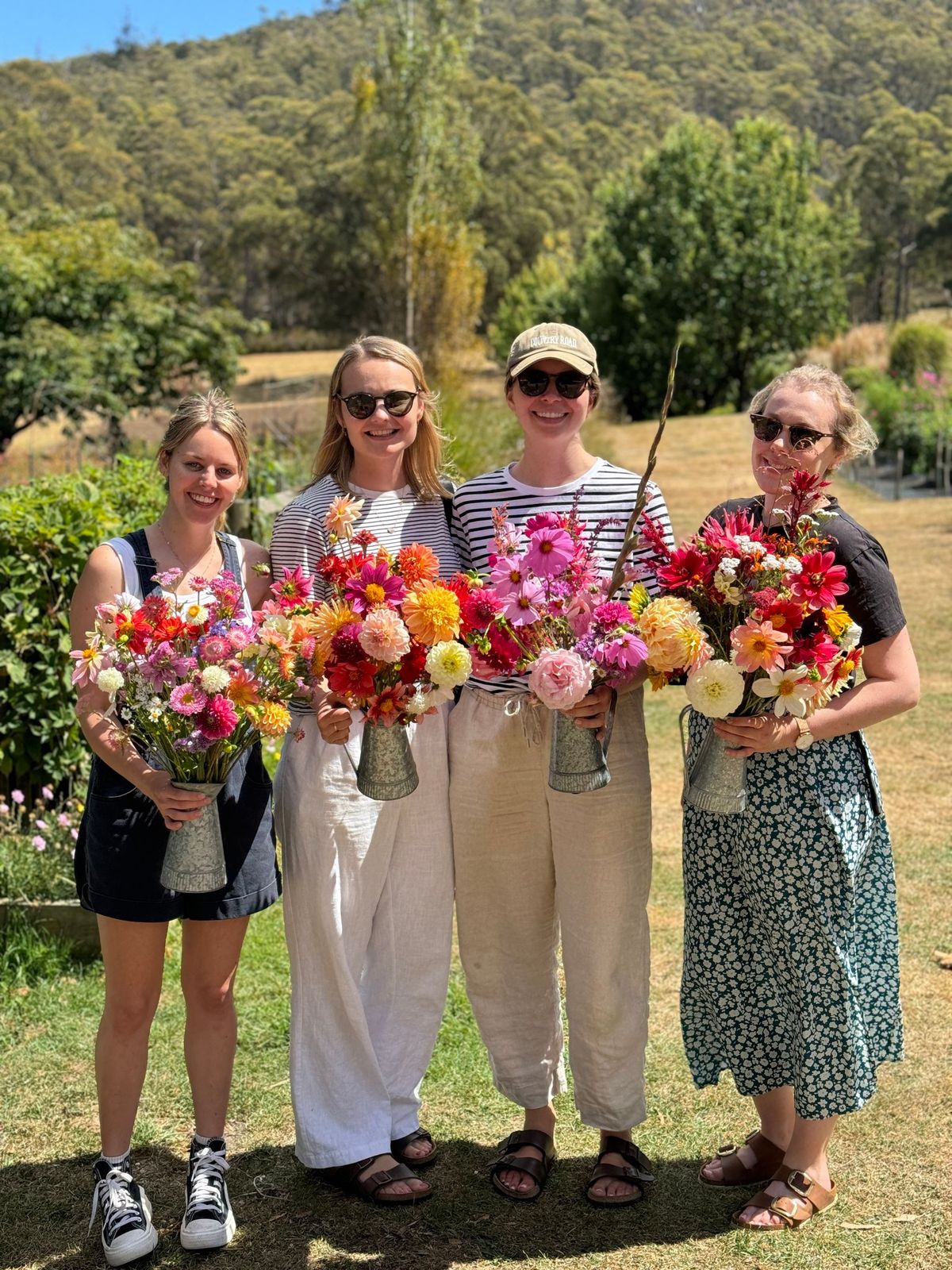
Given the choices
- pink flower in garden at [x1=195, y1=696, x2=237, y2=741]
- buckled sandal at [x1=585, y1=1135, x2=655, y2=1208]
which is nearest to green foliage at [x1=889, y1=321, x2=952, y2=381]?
buckled sandal at [x1=585, y1=1135, x2=655, y2=1208]

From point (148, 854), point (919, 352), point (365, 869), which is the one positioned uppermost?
point (919, 352)

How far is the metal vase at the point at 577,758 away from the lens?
2.69 meters

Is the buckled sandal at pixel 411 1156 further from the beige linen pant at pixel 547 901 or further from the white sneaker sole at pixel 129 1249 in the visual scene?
the white sneaker sole at pixel 129 1249

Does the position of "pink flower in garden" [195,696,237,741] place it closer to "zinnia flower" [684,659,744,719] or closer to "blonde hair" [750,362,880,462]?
"zinnia flower" [684,659,744,719]

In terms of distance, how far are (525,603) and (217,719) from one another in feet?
2.17

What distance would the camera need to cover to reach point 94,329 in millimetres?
19547

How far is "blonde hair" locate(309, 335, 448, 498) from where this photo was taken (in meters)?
3.01

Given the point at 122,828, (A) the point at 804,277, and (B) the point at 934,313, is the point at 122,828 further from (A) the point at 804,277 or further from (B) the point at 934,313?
(B) the point at 934,313

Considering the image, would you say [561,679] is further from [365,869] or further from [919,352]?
[919,352]

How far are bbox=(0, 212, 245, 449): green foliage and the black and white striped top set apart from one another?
50.6 feet

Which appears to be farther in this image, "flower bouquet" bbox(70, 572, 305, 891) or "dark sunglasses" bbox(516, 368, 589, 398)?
"dark sunglasses" bbox(516, 368, 589, 398)

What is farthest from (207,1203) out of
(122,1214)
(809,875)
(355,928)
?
(809,875)

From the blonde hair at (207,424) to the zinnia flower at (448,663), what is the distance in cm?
65

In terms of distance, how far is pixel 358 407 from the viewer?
294 cm
